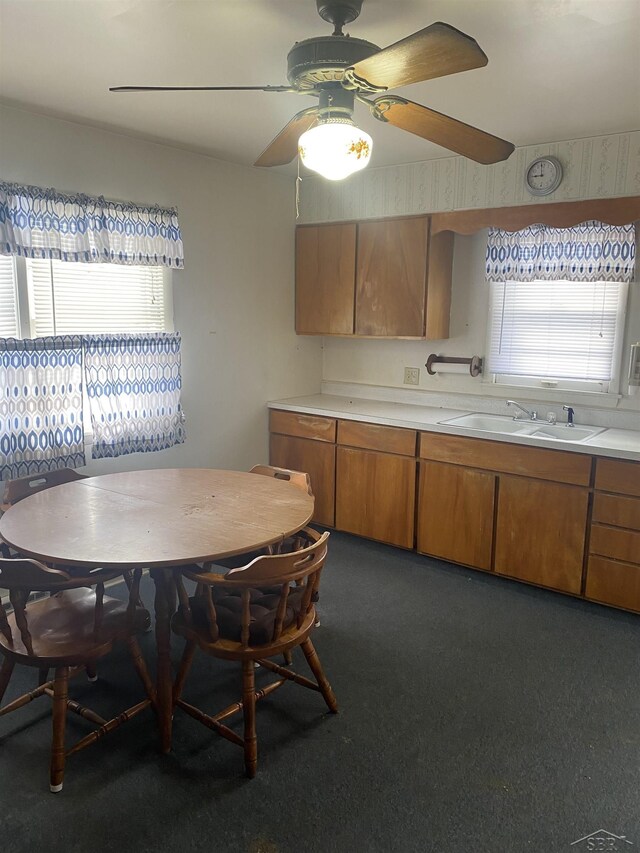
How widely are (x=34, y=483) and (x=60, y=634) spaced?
1.14 meters

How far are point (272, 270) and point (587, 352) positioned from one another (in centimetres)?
212

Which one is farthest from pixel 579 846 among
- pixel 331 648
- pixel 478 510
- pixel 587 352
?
pixel 587 352

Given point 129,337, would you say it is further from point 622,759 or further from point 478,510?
point 622,759

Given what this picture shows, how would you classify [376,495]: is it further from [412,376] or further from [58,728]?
[58,728]

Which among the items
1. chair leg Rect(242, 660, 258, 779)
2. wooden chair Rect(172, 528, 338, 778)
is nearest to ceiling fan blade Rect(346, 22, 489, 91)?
wooden chair Rect(172, 528, 338, 778)

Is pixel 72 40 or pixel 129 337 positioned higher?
pixel 72 40

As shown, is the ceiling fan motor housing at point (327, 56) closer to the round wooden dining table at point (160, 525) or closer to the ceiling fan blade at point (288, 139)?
the ceiling fan blade at point (288, 139)

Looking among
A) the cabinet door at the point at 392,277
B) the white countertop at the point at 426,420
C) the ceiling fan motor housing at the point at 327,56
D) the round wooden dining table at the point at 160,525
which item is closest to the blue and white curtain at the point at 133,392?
the round wooden dining table at the point at 160,525

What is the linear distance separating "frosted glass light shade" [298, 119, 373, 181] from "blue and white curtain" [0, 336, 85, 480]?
177cm

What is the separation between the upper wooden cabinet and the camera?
3.92 meters

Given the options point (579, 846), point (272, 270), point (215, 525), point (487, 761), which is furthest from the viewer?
point (272, 270)

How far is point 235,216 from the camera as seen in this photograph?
158 inches

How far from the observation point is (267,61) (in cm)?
233

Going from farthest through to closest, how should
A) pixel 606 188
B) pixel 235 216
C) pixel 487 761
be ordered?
pixel 235 216 → pixel 606 188 → pixel 487 761
